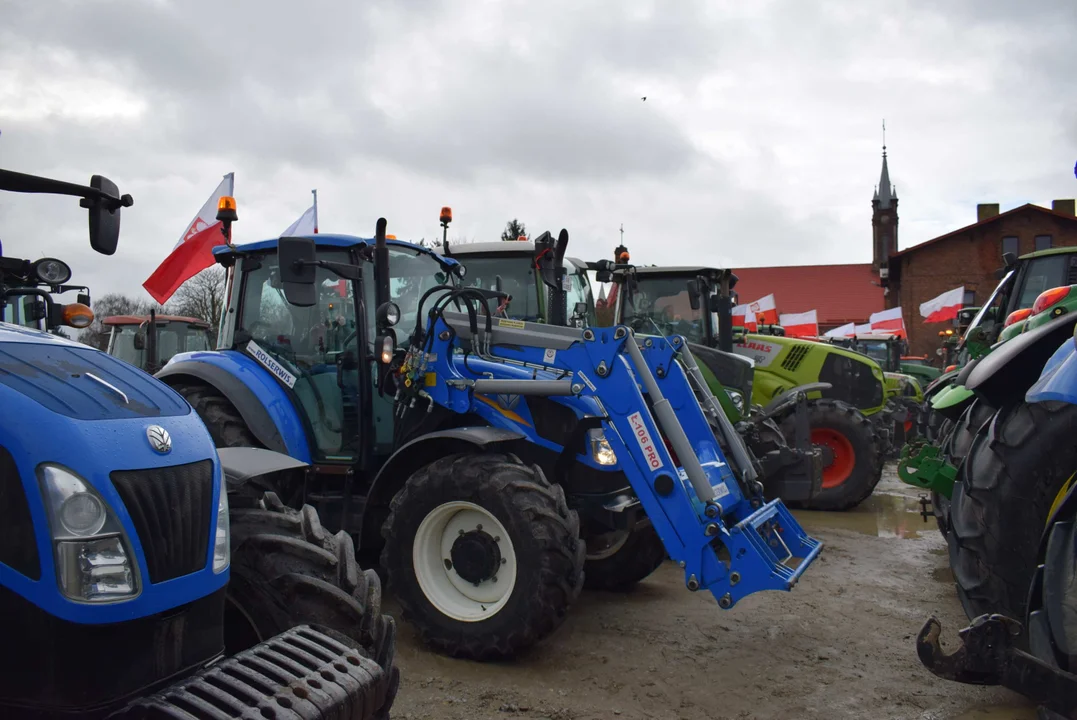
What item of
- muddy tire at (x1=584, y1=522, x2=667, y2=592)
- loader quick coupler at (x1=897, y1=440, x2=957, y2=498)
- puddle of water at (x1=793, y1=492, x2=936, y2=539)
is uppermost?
loader quick coupler at (x1=897, y1=440, x2=957, y2=498)

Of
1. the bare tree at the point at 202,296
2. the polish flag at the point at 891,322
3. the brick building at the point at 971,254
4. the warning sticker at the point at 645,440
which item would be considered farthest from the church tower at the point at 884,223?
the warning sticker at the point at 645,440

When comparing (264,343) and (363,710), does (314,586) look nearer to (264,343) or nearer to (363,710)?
(363,710)

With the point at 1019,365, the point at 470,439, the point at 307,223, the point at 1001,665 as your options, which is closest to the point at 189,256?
the point at 307,223

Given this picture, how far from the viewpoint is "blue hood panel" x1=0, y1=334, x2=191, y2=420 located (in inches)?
83.0

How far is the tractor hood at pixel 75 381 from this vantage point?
83.0 inches

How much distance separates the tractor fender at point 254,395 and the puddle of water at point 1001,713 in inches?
150

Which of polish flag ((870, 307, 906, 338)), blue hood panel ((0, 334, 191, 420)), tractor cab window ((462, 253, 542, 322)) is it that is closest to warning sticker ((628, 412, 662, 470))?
blue hood panel ((0, 334, 191, 420))

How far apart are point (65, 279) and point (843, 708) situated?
378 centimetres

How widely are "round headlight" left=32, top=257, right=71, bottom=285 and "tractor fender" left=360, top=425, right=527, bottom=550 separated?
6.21 ft

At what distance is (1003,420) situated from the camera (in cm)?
344

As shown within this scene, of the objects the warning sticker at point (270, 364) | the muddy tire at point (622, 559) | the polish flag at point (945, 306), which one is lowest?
the muddy tire at point (622, 559)

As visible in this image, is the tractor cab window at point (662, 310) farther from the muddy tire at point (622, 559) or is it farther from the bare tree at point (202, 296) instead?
the bare tree at point (202, 296)

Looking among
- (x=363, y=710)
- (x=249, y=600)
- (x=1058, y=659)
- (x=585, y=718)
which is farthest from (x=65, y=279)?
(x=1058, y=659)

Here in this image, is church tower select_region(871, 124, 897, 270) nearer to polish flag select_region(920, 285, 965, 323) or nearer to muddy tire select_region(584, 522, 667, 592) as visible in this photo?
polish flag select_region(920, 285, 965, 323)
